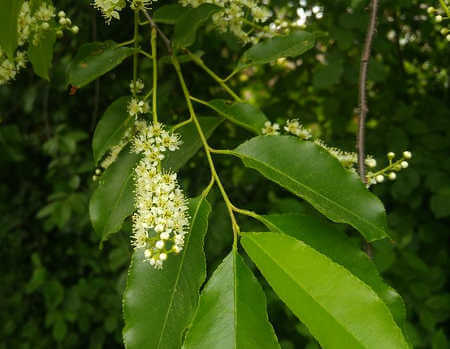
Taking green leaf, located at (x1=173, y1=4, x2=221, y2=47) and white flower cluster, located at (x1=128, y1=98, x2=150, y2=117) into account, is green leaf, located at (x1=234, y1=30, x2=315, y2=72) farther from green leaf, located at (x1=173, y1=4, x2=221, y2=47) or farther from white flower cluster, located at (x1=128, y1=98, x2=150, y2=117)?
white flower cluster, located at (x1=128, y1=98, x2=150, y2=117)

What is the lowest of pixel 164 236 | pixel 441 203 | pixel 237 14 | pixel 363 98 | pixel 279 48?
pixel 441 203

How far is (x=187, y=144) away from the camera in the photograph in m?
1.13

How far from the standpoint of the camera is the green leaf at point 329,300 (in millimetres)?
668

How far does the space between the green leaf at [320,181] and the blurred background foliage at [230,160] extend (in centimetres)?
89

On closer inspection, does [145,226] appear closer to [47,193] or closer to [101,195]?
[101,195]

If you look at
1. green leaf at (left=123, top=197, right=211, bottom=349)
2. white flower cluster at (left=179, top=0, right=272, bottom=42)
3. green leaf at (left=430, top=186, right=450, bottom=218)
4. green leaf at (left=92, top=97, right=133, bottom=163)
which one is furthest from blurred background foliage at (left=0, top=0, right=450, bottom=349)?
green leaf at (left=123, top=197, right=211, bottom=349)

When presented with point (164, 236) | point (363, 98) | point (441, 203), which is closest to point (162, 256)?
point (164, 236)

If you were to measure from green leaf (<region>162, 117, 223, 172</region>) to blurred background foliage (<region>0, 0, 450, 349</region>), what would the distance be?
610 millimetres

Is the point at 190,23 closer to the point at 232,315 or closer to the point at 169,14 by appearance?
the point at 169,14

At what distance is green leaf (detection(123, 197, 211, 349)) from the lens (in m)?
0.77

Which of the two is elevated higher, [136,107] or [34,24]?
[34,24]

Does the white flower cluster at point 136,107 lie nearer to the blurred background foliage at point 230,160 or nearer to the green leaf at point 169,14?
the green leaf at point 169,14

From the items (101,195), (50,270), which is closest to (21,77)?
(50,270)

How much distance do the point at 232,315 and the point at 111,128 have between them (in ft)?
2.08
